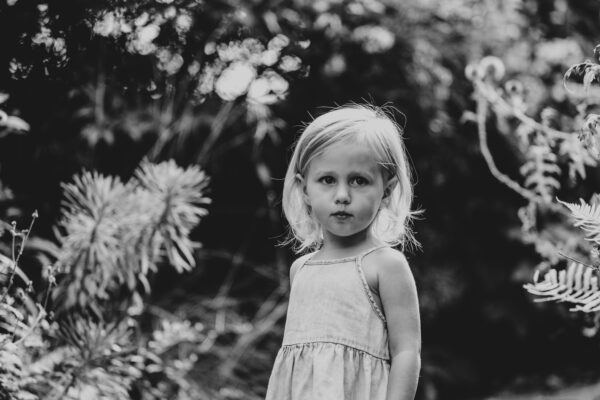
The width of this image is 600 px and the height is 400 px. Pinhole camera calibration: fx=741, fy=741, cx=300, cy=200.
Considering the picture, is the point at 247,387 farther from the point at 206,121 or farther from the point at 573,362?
the point at 573,362

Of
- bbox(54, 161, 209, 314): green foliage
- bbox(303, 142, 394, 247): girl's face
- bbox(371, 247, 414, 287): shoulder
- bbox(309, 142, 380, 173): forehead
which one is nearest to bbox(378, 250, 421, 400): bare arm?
bbox(371, 247, 414, 287): shoulder

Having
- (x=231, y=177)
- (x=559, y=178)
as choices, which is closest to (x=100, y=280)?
(x=231, y=177)

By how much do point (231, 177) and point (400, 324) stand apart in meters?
2.76

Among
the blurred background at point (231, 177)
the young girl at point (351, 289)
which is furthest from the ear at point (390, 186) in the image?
the blurred background at point (231, 177)

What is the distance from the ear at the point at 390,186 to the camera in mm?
1877

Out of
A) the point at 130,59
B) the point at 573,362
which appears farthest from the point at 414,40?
the point at 130,59

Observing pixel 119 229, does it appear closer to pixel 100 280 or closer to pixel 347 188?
pixel 100 280

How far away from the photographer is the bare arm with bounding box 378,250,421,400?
1653mm

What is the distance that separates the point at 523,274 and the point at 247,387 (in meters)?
1.97

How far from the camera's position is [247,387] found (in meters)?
3.48

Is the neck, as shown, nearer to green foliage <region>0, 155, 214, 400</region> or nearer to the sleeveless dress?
the sleeveless dress

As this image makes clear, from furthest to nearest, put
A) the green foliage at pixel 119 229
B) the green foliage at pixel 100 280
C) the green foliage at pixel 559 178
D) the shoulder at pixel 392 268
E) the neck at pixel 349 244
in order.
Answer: the green foliage at pixel 119 229, the green foliage at pixel 100 280, the neck at pixel 349 244, the shoulder at pixel 392 268, the green foliage at pixel 559 178

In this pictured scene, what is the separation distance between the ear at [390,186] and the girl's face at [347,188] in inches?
2.4

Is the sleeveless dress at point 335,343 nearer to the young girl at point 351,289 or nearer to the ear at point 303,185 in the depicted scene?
the young girl at point 351,289
